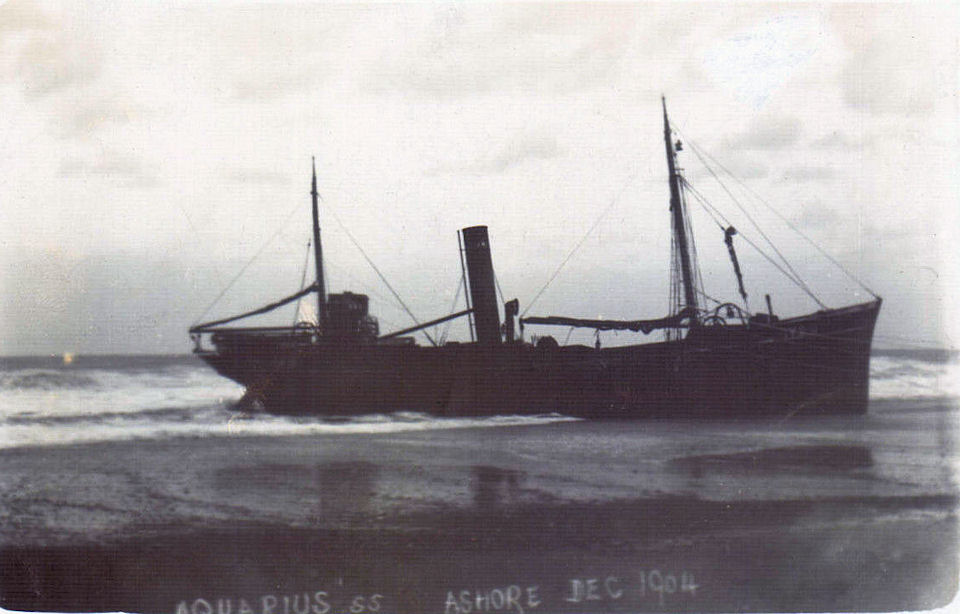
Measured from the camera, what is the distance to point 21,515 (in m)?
9.05

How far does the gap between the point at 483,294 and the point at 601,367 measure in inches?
147

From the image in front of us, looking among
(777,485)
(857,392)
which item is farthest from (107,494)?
(857,392)

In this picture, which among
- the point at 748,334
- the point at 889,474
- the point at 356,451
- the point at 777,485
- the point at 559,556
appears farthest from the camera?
the point at 748,334

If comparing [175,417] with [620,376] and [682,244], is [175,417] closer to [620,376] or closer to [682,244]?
[620,376]

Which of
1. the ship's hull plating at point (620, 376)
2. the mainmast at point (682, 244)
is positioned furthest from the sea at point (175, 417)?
the mainmast at point (682, 244)

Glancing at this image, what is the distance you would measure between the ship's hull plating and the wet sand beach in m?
5.51

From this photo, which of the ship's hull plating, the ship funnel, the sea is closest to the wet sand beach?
the sea

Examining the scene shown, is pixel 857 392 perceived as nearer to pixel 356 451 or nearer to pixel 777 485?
pixel 777 485

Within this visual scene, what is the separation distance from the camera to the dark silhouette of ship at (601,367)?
59.9ft

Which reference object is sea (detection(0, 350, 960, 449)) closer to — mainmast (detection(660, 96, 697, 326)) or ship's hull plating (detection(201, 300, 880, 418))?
ship's hull plating (detection(201, 300, 880, 418))

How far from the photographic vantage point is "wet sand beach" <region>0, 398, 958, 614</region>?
22.3 ft

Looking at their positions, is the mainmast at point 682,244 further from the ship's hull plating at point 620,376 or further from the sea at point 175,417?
the sea at point 175,417

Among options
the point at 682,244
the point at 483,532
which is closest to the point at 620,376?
the point at 682,244

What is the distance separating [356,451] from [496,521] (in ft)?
18.8
